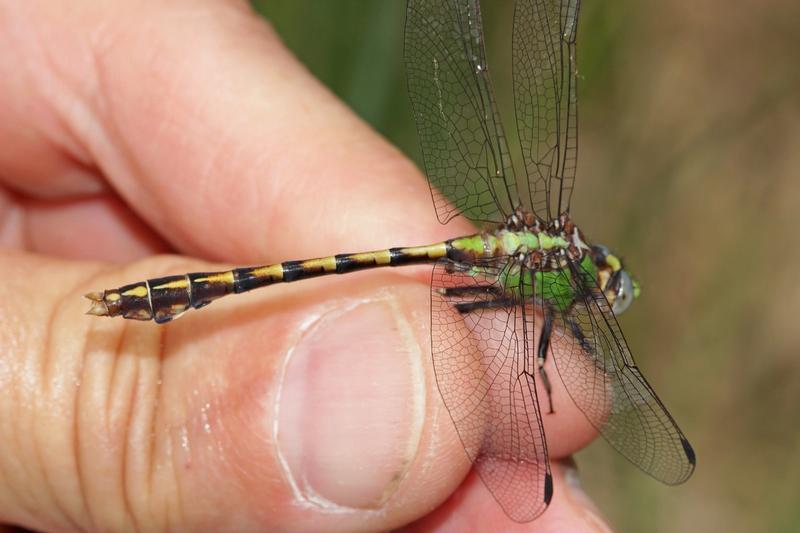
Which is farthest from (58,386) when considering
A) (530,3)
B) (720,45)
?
(720,45)

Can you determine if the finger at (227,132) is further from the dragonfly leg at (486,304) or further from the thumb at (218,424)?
the thumb at (218,424)

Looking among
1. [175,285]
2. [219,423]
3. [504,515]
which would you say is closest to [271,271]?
[175,285]

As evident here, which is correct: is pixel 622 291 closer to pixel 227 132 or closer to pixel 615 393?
pixel 615 393

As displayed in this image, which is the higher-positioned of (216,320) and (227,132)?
(227,132)

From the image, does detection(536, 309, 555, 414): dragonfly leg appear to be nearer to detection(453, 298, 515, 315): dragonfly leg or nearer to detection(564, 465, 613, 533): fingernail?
detection(453, 298, 515, 315): dragonfly leg

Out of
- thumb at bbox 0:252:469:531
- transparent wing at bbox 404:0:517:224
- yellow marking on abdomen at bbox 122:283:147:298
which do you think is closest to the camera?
thumb at bbox 0:252:469:531

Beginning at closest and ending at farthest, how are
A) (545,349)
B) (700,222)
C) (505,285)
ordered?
(545,349) → (505,285) → (700,222)

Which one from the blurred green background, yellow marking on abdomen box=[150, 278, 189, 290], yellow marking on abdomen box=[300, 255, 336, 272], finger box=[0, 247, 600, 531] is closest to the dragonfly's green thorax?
yellow marking on abdomen box=[300, 255, 336, 272]
